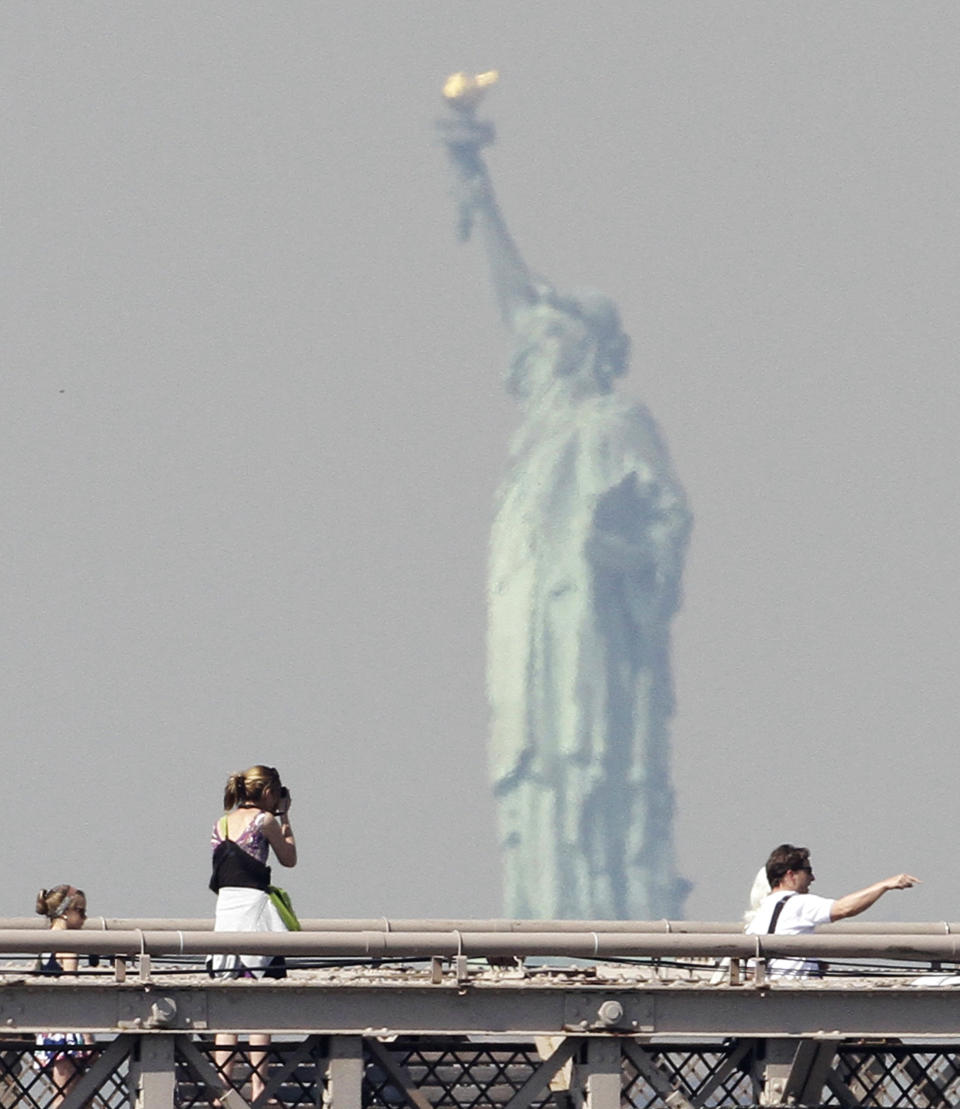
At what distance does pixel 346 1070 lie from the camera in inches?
717

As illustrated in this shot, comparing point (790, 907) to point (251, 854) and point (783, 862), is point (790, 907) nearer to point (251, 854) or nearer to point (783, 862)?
point (783, 862)

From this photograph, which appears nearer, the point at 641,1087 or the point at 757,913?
the point at 757,913

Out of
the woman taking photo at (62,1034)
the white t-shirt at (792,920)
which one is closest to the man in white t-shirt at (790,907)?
the white t-shirt at (792,920)

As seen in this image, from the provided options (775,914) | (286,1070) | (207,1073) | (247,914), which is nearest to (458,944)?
(286,1070)

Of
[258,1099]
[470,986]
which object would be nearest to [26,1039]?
[258,1099]

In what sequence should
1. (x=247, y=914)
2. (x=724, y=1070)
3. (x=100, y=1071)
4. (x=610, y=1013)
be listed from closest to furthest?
(x=100, y=1071) → (x=610, y=1013) → (x=247, y=914) → (x=724, y=1070)

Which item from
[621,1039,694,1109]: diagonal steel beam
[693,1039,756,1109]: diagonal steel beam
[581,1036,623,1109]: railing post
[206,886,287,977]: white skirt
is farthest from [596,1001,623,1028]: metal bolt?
[206,886,287,977]: white skirt

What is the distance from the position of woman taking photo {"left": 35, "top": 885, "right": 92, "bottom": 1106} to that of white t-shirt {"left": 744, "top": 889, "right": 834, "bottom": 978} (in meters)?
4.67

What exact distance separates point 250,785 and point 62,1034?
2074 millimetres

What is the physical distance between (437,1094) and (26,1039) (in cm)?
525

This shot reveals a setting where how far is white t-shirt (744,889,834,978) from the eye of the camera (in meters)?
18.6

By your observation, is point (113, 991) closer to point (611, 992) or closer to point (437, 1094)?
point (611, 992)

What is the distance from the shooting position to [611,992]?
18109mm

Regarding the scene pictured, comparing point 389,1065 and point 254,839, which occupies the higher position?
point 254,839
